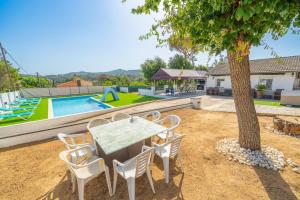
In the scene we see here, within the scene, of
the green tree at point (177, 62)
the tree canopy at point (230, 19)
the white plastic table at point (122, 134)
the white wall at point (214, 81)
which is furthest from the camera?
the green tree at point (177, 62)

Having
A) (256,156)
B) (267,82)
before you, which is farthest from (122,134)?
(267,82)

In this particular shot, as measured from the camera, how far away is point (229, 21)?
189cm

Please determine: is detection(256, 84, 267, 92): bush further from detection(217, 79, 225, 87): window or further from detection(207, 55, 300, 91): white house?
detection(217, 79, 225, 87): window

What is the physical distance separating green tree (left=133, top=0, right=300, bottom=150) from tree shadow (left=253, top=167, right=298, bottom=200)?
2034 millimetres

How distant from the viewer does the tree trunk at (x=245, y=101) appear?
130 inches

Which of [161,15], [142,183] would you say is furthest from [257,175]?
[161,15]

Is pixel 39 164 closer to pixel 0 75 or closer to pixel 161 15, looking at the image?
pixel 161 15

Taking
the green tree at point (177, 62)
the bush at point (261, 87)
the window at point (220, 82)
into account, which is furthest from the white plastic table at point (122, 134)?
the green tree at point (177, 62)

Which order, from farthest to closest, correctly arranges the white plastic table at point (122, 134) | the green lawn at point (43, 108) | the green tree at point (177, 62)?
the green tree at point (177, 62), the green lawn at point (43, 108), the white plastic table at point (122, 134)

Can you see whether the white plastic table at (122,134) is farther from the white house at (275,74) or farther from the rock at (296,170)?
the white house at (275,74)

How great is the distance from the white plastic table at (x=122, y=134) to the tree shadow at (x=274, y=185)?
2.30 metres

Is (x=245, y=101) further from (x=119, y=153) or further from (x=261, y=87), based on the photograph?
(x=261, y=87)

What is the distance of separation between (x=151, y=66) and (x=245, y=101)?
73.6 feet

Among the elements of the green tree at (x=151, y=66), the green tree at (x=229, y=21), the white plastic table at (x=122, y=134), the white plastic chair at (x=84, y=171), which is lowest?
the white plastic chair at (x=84, y=171)
